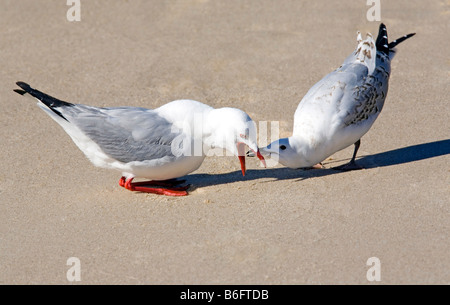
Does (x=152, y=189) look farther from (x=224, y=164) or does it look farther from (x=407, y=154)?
(x=407, y=154)

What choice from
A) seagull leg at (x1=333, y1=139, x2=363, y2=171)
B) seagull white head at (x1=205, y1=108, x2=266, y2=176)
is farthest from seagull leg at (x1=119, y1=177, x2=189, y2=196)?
seagull leg at (x1=333, y1=139, x2=363, y2=171)

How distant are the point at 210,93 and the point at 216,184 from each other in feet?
6.40

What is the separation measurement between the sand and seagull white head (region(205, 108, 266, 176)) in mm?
508

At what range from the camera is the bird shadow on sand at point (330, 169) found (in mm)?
6418

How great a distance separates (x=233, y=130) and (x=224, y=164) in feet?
3.58

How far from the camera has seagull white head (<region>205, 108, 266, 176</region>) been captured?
572 cm

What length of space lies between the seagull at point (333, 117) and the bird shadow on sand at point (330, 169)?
12 cm

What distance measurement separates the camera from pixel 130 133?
5953mm

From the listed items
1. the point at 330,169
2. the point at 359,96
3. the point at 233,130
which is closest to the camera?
the point at 233,130

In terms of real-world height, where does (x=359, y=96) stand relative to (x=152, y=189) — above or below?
above

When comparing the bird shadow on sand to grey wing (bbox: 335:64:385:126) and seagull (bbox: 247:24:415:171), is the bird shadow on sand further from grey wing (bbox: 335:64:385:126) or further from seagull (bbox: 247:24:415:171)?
grey wing (bbox: 335:64:385:126)

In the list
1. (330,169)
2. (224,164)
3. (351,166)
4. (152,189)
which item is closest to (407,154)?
(351,166)

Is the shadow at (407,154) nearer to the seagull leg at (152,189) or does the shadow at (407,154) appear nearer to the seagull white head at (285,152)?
the seagull white head at (285,152)

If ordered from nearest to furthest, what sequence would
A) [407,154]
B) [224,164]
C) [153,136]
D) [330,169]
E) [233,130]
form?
[233,130], [153,136], [330,169], [407,154], [224,164]
